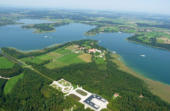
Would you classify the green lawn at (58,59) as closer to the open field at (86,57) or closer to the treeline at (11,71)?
the open field at (86,57)

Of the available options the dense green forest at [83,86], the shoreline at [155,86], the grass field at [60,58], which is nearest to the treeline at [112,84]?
the dense green forest at [83,86]

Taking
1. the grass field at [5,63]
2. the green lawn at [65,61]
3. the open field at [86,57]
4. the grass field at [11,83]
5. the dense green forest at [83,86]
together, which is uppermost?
the dense green forest at [83,86]

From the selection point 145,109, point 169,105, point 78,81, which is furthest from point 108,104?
point 169,105

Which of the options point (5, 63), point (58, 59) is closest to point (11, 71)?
point (5, 63)

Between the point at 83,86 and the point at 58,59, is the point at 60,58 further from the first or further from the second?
the point at 83,86

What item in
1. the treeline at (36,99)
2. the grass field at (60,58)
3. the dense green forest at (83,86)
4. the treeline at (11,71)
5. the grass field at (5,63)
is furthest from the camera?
the grass field at (60,58)

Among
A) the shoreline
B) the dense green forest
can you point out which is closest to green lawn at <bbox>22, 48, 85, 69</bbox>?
the dense green forest
